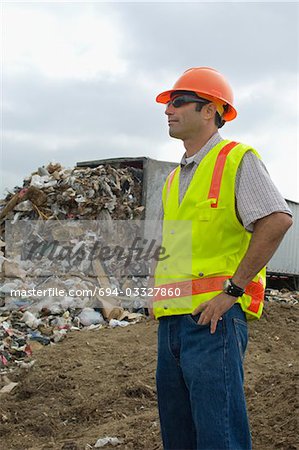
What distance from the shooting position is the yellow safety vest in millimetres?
2393

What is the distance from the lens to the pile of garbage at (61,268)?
7945mm

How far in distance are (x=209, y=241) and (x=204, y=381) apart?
556mm

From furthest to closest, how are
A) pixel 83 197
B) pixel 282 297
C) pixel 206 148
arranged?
1. pixel 282 297
2. pixel 83 197
3. pixel 206 148

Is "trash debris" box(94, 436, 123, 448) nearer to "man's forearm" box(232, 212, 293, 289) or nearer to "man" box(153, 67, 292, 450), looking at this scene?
"man" box(153, 67, 292, 450)

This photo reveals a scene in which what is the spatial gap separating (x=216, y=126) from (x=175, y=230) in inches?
20.3

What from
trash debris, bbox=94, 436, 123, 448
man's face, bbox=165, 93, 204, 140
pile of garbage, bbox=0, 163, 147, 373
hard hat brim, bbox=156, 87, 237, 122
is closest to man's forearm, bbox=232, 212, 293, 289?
man's face, bbox=165, 93, 204, 140

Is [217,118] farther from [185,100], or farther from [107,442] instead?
[107,442]

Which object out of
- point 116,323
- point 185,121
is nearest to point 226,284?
point 185,121

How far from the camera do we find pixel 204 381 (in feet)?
7.35

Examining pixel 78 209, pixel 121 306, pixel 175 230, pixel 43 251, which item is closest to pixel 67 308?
pixel 121 306

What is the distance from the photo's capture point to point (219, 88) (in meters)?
2.67

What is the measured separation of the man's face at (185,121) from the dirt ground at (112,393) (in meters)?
2.13

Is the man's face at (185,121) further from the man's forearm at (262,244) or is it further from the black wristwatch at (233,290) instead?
the black wristwatch at (233,290)

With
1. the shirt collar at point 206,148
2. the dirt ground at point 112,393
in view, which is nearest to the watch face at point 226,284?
the shirt collar at point 206,148
